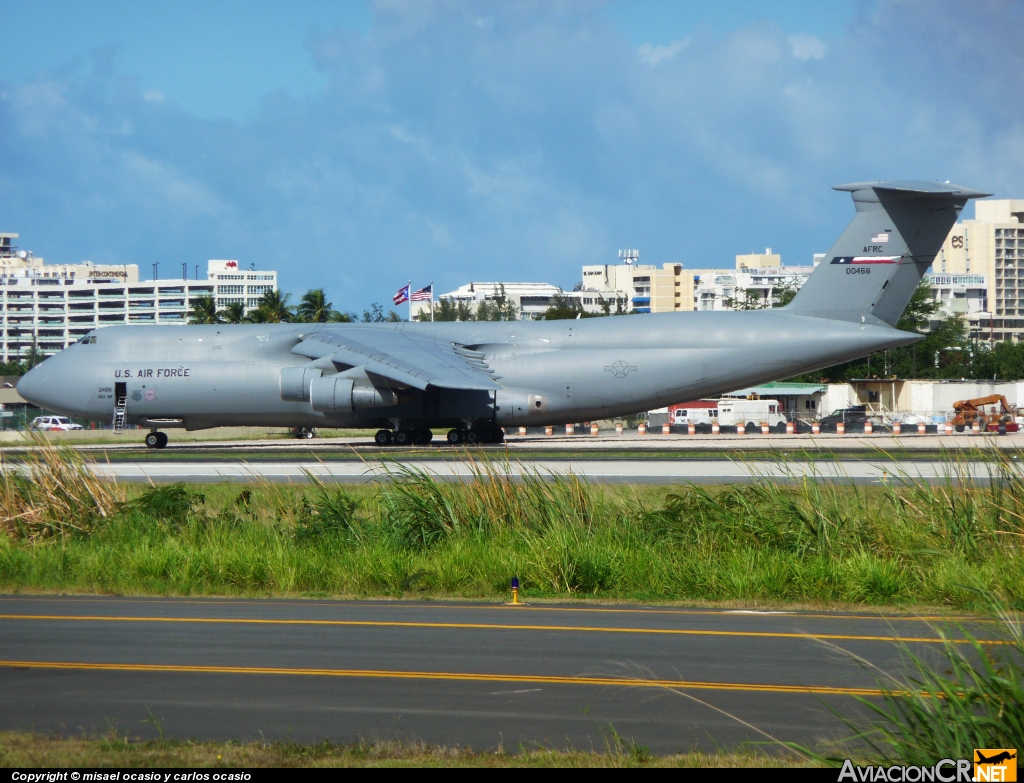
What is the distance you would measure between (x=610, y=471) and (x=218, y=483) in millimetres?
8140

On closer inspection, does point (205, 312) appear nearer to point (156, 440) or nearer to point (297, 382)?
point (156, 440)

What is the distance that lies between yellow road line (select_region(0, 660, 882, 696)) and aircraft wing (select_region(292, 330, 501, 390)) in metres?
19.2

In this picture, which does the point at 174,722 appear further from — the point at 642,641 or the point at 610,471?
the point at 610,471

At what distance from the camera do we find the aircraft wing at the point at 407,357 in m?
28.1

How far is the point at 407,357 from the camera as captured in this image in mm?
29547

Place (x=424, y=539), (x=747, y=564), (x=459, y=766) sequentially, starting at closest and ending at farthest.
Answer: (x=459, y=766)
(x=747, y=564)
(x=424, y=539)

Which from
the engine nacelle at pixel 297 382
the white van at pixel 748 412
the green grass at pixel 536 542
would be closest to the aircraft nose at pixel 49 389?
the engine nacelle at pixel 297 382

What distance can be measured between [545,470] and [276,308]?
5907cm

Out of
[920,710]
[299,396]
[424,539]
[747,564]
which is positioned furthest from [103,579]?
[299,396]

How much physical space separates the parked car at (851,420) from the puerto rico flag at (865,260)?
50.8 ft

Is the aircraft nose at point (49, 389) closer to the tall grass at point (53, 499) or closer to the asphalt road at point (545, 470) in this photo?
the asphalt road at point (545, 470)

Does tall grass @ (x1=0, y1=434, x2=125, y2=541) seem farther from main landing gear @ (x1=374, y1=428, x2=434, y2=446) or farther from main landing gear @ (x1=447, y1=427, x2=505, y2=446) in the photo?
main landing gear @ (x1=447, y1=427, x2=505, y2=446)

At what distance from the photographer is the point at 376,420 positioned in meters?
31.4

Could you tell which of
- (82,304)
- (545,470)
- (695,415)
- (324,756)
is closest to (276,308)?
(695,415)
